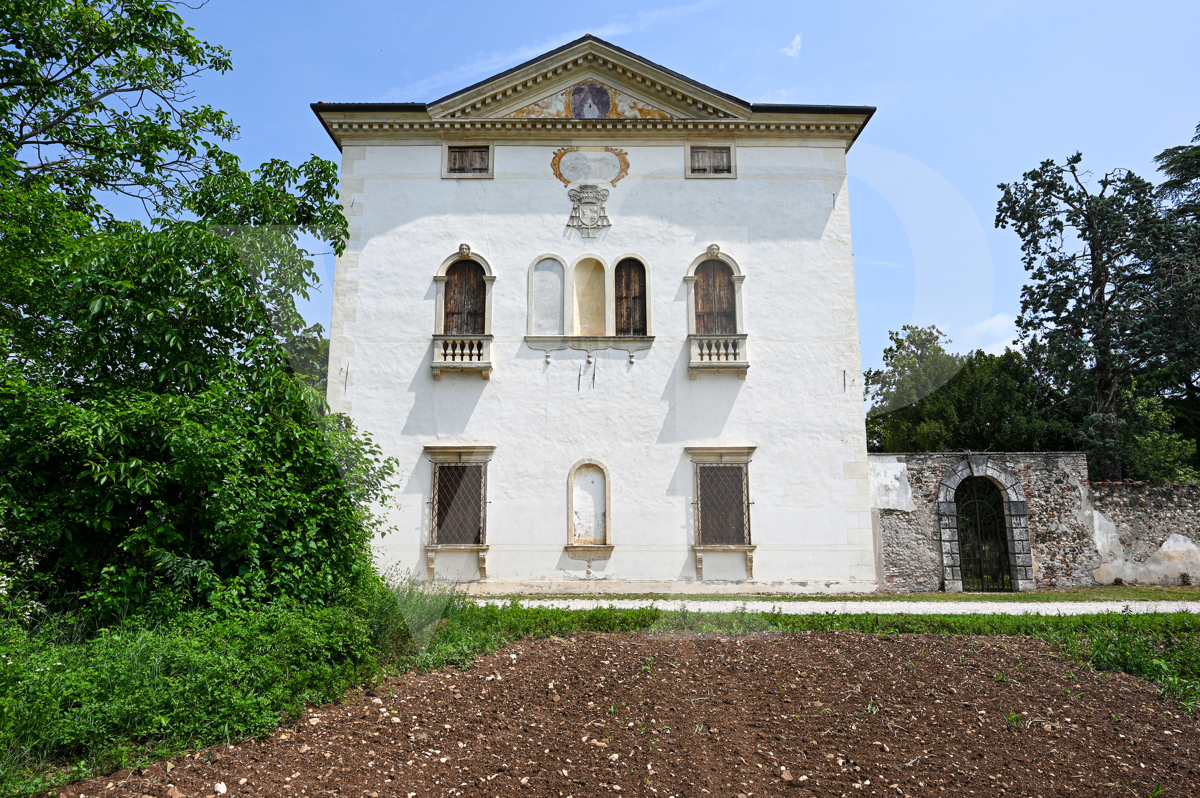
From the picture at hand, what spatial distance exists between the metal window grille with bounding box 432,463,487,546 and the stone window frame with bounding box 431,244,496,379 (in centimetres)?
206

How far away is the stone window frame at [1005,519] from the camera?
1513cm

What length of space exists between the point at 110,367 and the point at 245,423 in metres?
1.89

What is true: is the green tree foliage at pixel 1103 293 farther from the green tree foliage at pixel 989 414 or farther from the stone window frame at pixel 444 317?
the stone window frame at pixel 444 317

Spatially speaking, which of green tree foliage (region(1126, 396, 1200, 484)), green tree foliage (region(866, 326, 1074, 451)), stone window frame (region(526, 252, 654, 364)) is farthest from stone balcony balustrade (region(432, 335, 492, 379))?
green tree foliage (region(1126, 396, 1200, 484))

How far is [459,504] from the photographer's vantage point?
49.1 feet

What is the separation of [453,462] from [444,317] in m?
3.28

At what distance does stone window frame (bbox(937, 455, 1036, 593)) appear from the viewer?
1513 cm

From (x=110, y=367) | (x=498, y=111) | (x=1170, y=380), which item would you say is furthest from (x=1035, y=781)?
(x=1170, y=380)

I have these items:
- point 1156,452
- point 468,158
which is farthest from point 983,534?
point 468,158

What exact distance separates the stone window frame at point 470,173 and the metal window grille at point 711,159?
15.2 ft

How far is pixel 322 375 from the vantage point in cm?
1741

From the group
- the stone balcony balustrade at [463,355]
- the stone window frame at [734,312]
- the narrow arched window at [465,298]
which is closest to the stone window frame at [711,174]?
the stone window frame at [734,312]

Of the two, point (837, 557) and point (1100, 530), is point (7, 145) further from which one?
point (1100, 530)

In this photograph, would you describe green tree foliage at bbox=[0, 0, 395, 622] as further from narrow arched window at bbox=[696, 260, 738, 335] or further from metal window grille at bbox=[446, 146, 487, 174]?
narrow arched window at bbox=[696, 260, 738, 335]
